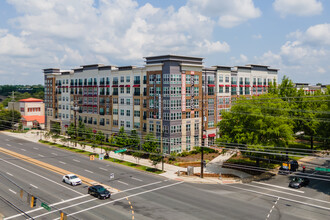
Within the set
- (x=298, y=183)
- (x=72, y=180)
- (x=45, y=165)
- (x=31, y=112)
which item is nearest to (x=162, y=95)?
(x=45, y=165)

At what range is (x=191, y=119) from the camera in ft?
211

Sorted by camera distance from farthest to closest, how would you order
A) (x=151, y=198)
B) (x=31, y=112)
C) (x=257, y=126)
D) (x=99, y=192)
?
(x=31, y=112) < (x=257, y=126) < (x=151, y=198) < (x=99, y=192)

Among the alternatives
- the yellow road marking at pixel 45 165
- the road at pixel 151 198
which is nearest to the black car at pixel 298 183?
the road at pixel 151 198

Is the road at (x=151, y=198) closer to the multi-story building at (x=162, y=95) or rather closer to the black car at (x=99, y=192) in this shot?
the black car at (x=99, y=192)

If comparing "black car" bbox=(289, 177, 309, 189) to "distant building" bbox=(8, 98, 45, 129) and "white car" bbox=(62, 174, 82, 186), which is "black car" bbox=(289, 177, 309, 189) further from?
"distant building" bbox=(8, 98, 45, 129)

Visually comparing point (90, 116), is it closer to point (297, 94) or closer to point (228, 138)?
point (228, 138)

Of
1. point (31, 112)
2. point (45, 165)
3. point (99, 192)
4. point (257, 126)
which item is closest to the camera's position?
point (99, 192)

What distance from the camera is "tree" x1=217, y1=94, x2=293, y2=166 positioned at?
4475 centimetres

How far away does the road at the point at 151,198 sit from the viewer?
30.8 m

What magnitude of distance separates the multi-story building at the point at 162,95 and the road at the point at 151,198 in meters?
12.1

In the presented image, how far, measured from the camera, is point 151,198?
35781 millimetres

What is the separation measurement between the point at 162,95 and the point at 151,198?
30.0 meters

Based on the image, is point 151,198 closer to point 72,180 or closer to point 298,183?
point 72,180

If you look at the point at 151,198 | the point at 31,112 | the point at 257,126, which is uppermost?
the point at 31,112
